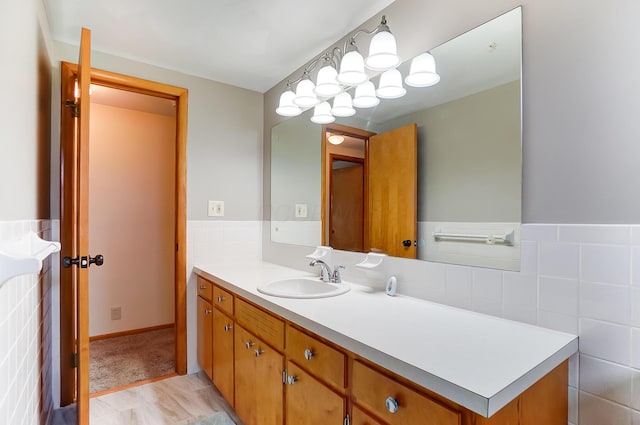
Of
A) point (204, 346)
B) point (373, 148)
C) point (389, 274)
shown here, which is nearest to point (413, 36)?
point (373, 148)

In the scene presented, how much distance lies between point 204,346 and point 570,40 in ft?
7.93

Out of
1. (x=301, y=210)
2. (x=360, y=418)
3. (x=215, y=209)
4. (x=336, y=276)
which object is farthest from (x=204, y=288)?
(x=360, y=418)

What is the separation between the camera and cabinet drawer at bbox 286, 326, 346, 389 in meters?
1.06

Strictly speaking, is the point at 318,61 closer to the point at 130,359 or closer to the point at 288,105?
the point at 288,105

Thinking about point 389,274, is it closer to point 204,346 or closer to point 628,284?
point 628,284

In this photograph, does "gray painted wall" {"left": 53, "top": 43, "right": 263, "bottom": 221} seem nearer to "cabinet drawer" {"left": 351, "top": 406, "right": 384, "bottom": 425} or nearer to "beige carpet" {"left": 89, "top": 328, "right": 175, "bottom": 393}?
"beige carpet" {"left": 89, "top": 328, "right": 175, "bottom": 393}

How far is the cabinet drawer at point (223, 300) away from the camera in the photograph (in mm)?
1805

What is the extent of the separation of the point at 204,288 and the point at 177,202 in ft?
2.09

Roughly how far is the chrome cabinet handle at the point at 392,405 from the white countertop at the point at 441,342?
0.09m

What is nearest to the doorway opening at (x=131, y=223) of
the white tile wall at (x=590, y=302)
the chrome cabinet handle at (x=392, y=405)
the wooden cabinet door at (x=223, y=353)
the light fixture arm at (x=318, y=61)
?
the wooden cabinet door at (x=223, y=353)

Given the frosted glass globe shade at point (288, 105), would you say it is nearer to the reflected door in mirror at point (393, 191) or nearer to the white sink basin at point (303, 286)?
the reflected door in mirror at point (393, 191)

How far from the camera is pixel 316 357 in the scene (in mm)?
1152

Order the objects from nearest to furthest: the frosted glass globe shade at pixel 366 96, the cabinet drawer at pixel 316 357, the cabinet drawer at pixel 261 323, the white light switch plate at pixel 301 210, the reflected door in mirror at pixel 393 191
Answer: the cabinet drawer at pixel 316 357 < the cabinet drawer at pixel 261 323 < the reflected door in mirror at pixel 393 191 < the frosted glass globe shade at pixel 366 96 < the white light switch plate at pixel 301 210

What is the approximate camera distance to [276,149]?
2502 mm
